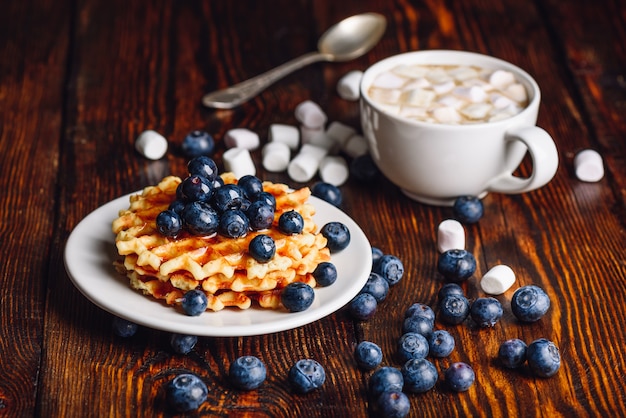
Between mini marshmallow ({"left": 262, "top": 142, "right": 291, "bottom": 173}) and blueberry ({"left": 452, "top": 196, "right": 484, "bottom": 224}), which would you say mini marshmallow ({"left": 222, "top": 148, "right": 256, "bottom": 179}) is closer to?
mini marshmallow ({"left": 262, "top": 142, "right": 291, "bottom": 173})

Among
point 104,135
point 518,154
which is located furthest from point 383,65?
point 104,135

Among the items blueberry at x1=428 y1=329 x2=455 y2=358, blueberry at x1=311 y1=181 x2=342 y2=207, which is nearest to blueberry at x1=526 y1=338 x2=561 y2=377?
blueberry at x1=428 y1=329 x2=455 y2=358

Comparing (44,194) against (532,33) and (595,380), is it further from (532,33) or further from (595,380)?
(532,33)

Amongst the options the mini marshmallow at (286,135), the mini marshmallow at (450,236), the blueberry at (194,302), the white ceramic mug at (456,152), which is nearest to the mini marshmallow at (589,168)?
the white ceramic mug at (456,152)

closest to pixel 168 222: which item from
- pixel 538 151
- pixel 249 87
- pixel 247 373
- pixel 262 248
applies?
pixel 262 248

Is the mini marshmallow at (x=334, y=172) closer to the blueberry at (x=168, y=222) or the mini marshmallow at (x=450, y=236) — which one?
the mini marshmallow at (x=450, y=236)

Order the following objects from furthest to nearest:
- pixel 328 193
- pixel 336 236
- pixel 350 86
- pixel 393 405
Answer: pixel 350 86 → pixel 328 193 → pixel 336 236 → pixel 393 405

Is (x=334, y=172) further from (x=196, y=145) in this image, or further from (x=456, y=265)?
(x=456, y=265)
